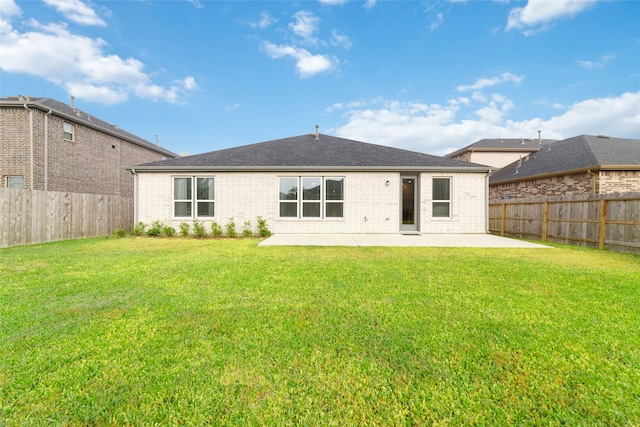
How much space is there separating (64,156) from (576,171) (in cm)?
2630

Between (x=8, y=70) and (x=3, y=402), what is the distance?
21.0 meters

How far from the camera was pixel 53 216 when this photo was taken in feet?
30.5

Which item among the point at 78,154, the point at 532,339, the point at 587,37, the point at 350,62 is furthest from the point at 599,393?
the point at 78,154

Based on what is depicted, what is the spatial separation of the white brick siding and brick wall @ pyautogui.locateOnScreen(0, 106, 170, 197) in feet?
20.3

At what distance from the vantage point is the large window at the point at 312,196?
11469 millimetres

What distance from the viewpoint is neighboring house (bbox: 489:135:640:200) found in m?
12.7

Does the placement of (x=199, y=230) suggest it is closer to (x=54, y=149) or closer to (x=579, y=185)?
(x=54, y=149)

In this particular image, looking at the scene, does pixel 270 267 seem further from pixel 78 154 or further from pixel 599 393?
pixel 78 154

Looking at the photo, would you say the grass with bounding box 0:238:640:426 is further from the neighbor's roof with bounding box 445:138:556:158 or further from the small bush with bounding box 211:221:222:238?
the neighbor's roof with bounding box 445:138:556:158

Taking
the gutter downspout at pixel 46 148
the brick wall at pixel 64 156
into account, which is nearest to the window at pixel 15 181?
the brick wall at pixel 64 156

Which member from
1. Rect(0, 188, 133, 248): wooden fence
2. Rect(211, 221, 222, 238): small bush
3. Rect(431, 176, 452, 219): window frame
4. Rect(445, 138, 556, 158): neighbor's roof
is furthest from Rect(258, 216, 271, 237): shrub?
Rect(445, 138, 556, 158): neighbor's roof

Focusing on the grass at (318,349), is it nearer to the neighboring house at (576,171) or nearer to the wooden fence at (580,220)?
the wooden fence at (580,220)

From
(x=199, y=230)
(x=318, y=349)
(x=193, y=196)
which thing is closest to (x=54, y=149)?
(x=193, y=196)

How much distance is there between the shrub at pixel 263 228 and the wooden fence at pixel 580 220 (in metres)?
10.5
